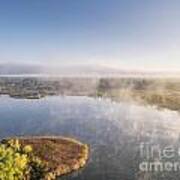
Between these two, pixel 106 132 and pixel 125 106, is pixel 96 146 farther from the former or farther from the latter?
pixel 125 106

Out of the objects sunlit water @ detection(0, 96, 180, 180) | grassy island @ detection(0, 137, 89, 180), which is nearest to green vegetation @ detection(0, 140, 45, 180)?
grassy island @ detection(0, 137, 89, 180)

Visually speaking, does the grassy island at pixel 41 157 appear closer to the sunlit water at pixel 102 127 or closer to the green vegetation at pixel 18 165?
the green vegetation at pixel 18 165

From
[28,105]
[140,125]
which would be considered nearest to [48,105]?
[28,105]

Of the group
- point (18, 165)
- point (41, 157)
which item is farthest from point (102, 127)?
point (18, 165)

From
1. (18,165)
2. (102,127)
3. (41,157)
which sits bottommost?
(41,157)

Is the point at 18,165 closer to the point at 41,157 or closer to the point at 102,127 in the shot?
the point at 41,157

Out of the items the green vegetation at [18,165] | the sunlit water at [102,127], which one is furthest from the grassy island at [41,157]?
the sunlit water at [102,127]
